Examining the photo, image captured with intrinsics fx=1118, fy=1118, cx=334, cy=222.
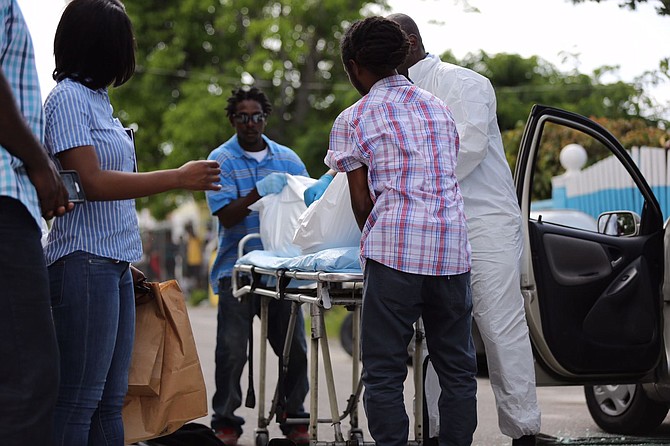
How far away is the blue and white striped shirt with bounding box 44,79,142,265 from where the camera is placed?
3.41m

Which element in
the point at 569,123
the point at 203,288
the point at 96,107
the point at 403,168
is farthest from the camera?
the point at 203,288

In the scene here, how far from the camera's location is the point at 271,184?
617 cm

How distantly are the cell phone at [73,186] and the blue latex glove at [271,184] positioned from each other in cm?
301

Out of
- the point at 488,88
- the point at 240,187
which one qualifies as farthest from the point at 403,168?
the point at 240,187

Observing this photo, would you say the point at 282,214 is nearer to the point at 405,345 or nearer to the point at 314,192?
the point at 314,192

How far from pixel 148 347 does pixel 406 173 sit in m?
1.15

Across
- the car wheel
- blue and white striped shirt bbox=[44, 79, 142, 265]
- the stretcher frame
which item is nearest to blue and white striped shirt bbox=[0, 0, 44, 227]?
blue and white striped shirt bbox=[44, 79, 142, 265]

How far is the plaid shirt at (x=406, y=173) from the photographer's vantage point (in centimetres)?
414

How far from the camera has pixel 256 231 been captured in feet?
21.7

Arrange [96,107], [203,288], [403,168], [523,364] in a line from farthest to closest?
[203,288] → [523,364] → [403,168] → [96,107]

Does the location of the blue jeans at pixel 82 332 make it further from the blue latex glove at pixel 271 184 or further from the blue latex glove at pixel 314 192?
the blue latex glove at pixel 271 184

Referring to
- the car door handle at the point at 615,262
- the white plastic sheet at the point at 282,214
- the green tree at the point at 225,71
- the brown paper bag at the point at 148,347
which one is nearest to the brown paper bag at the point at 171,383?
the brown paper bag at the point at 148,347

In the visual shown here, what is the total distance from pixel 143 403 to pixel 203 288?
82.2ft

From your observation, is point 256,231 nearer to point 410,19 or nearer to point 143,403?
point 410,19
